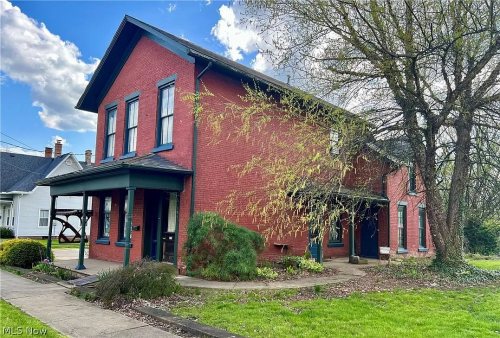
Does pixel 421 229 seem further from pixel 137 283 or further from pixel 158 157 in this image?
pixel 137 283

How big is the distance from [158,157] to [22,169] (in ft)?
84.8

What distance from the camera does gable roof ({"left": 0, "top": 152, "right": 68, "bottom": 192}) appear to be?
100 feet

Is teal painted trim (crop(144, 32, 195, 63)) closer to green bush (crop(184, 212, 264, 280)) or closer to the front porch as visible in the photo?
the front porch

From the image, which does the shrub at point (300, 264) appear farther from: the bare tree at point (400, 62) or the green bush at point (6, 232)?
the green bush at point (6, 232)

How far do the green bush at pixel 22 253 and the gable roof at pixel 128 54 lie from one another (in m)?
6.55

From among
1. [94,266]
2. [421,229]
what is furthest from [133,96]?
[421,229]

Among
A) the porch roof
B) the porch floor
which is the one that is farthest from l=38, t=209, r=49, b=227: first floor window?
the porch roof

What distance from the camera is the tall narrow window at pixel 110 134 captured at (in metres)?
16.0

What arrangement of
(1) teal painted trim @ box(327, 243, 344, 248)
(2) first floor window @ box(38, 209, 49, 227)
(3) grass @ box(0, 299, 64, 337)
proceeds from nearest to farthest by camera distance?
(3) grass @ box(0, 299, 64, 337)
(1) teal painted trim @ box(327, 243, 344, 248)
(2) first floor window @ box(38, 209, 49, 227)

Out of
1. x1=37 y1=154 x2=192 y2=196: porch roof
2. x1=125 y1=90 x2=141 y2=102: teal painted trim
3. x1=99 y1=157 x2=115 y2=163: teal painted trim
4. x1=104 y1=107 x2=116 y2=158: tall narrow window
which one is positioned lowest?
x1=37 y1=154 x2=192 y2=196: porch roof

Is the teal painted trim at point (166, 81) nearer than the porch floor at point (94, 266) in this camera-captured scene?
No

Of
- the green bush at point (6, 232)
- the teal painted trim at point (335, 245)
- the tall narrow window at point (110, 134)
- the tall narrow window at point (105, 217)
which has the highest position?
the tall narrow window at point (110, 134)

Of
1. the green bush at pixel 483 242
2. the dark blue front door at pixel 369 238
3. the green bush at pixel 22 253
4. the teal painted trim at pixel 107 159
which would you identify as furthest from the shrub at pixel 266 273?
the green bush at pixel 483 242

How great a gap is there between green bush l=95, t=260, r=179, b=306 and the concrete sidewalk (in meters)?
0.37
